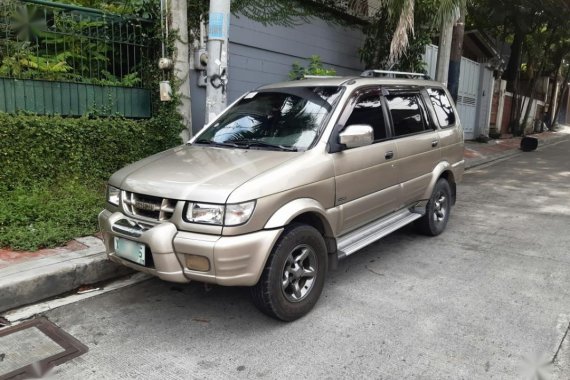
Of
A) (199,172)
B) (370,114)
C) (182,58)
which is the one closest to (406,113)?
(370,114)

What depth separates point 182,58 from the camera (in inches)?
267

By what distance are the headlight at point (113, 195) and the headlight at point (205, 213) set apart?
79 centimetres

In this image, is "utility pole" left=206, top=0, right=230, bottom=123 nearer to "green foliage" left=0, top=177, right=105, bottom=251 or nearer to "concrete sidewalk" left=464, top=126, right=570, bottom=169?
"green foliage" left=0, top=177, right=105, bottom=251

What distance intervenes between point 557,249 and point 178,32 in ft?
17.9

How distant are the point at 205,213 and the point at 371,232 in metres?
1.90

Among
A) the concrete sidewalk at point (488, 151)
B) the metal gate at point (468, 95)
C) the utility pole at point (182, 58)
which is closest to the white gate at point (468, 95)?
the metal gate at point (468, 95)

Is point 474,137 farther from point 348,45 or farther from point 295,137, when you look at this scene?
point 295,137

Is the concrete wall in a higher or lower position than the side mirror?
higher

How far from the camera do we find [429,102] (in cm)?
570

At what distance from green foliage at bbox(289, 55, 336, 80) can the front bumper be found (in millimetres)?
5550

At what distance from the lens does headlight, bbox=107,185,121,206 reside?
12.5 feet

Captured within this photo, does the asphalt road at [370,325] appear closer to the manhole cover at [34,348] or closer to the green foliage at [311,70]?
the manhole cover at [34,348]

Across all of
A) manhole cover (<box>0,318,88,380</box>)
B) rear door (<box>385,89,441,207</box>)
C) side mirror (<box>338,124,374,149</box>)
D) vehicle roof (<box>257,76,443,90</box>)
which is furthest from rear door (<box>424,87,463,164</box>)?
manhole cover (<box>0,318,88,380</box>)

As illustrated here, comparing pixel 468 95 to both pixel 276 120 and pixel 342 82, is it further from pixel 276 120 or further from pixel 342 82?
pixel 276 120
